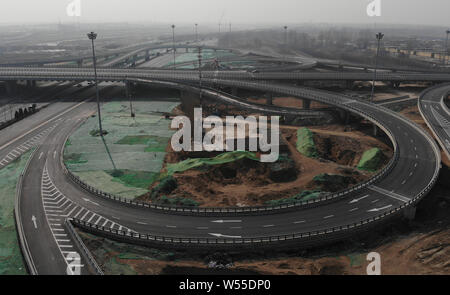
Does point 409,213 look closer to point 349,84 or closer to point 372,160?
point 372,160

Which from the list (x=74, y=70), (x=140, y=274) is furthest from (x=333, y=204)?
(x=74, y=70)

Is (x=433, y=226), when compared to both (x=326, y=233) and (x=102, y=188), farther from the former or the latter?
(x=102, y=188)

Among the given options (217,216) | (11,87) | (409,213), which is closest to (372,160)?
(409,213)

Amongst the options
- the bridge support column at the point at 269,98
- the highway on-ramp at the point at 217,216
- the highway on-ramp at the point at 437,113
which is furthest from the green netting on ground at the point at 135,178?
the bridge support column at the point at 269,98

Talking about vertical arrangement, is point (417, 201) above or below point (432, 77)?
below

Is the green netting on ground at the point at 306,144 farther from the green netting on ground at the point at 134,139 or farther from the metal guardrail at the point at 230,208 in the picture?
the green netting on ground at the point at 134,139

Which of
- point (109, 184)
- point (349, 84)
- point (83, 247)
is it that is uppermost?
point (349, 84)

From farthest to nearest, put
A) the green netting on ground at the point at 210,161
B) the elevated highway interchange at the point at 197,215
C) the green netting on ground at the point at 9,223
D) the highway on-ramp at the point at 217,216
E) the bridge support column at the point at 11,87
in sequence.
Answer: the bridge support column at the point at 11,87
the green netting on ground at the point at 210,161
the highway on-ramp at the point at 217,216
the elevated highway interchange at the point at 197,215
the green netting on ground at the point at 9,223
